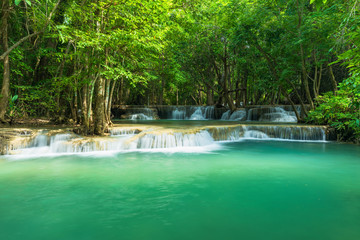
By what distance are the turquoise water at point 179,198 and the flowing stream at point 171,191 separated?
0.02m

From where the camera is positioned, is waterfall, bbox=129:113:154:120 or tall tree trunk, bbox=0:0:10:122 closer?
tall tree trunk, bbox=0:0:10:122

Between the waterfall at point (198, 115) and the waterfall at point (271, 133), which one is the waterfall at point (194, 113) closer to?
the waterfall at point (198, 115)

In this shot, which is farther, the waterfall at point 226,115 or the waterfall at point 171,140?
the waterfall at point 226,115

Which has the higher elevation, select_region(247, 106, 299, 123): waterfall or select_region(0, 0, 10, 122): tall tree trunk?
select_region(0, 0, 10, 122): tall tree trunk

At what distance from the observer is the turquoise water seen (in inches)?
142

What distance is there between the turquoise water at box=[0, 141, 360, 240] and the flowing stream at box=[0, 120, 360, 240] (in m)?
0.02

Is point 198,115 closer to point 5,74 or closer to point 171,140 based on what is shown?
point 171,140

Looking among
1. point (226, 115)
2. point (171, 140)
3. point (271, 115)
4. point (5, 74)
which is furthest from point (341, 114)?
point (5, 74)

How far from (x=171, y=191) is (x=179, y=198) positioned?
0.43 m

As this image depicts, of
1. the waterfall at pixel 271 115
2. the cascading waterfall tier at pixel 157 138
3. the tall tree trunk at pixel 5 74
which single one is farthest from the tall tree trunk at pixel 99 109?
the waterfall at pixel 271 115

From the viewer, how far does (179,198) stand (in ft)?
16.1

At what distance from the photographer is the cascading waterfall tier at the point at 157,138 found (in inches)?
378

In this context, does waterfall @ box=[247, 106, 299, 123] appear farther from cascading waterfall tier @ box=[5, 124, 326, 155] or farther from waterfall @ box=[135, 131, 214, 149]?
waterfall @ box=[135, 131, 214, 149]

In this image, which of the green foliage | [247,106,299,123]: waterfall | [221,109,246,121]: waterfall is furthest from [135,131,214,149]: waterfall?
[221,109,246,121]: waterfall
